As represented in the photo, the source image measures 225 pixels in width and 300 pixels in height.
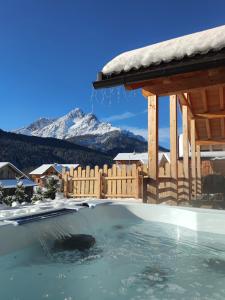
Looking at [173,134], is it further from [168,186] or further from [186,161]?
[168,186]

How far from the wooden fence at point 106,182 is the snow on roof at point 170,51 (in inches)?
198

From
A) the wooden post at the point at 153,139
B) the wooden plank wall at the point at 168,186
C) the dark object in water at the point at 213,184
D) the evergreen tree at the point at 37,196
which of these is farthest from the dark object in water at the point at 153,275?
the dark object in water at the point at 213,184

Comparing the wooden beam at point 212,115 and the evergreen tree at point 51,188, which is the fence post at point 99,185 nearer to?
the evergreen tree at point 51,188

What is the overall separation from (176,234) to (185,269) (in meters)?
1.40

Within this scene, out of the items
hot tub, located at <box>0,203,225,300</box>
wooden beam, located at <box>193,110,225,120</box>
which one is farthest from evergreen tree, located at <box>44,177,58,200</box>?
wooden beam, located at <box>193,110,225,120</box>

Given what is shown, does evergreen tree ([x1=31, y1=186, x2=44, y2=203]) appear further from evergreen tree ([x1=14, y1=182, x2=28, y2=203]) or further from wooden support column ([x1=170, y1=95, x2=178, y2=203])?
wooden support column ([x1=170, y1=95, x2=178, y2=203])

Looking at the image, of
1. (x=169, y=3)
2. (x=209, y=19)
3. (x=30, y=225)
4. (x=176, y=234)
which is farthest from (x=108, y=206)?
(x=169, y=3)

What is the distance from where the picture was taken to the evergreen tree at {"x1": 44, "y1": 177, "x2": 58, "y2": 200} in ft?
24.8

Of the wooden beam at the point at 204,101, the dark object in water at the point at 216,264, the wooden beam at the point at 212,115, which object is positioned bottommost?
the dark object in water at the point at 216,264

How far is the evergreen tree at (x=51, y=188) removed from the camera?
7.55 metres

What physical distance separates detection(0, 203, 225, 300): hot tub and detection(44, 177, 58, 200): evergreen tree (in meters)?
3.27

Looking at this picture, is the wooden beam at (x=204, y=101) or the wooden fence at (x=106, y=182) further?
the wooden fence at (x=106, y=182)

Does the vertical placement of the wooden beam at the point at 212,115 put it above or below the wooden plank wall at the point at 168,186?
above

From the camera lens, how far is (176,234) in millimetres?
3881
